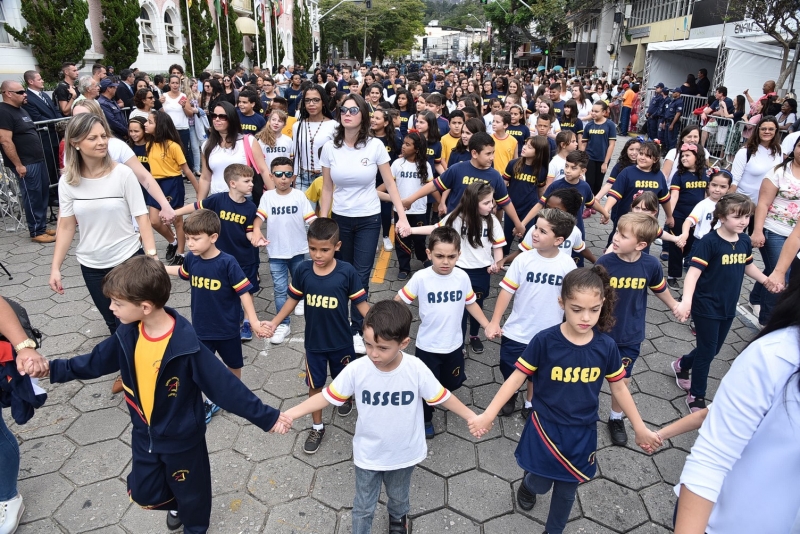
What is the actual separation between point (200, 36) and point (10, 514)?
25.5m

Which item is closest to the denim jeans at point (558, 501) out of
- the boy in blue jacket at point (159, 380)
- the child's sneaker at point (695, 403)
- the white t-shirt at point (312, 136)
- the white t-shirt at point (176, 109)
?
the boy in blue jacket at point (159, 380)

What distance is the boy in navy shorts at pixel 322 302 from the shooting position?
11.5 ft

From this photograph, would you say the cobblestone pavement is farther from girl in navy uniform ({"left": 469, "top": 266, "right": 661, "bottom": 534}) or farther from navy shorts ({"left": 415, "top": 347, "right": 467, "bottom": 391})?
girl in navy uniform ({"left": 469, "top": 266, "right": 661, "bottom": 534})

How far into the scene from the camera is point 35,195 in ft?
24.7

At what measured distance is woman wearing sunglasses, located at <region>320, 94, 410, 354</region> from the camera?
4605 millimetres

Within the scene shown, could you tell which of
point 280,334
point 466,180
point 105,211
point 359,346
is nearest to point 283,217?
point 280,334

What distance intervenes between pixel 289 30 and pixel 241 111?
41.3 meters

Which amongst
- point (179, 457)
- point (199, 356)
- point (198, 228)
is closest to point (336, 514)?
point (179, 457)

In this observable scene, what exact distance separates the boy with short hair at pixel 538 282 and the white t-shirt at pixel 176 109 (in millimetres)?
7540

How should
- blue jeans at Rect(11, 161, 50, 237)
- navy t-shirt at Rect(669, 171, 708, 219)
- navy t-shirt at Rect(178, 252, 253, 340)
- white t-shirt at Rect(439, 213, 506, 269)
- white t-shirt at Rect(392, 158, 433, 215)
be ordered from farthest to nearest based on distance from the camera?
blue jeans at Rect(11, 161, 50, 237) → white t-shirt at Rect(392, 158, 433, 215) → navy t-shirt at Rect(669, 171, 708, 219) → white t-shirt at Rect(439, 213, 506, 269) → navy t-shirt at Rect(178, 252, 253, 340)

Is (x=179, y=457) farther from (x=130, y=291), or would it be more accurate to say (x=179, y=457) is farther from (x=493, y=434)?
(x=493, y=434)

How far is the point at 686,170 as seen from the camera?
6047 millimetres

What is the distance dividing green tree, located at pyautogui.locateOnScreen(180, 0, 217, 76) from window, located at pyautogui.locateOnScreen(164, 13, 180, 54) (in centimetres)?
38

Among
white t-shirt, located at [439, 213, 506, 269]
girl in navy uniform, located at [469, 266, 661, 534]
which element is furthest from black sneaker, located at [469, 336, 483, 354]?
girl in navy uniform, located at [469, 266, 661, 534]
